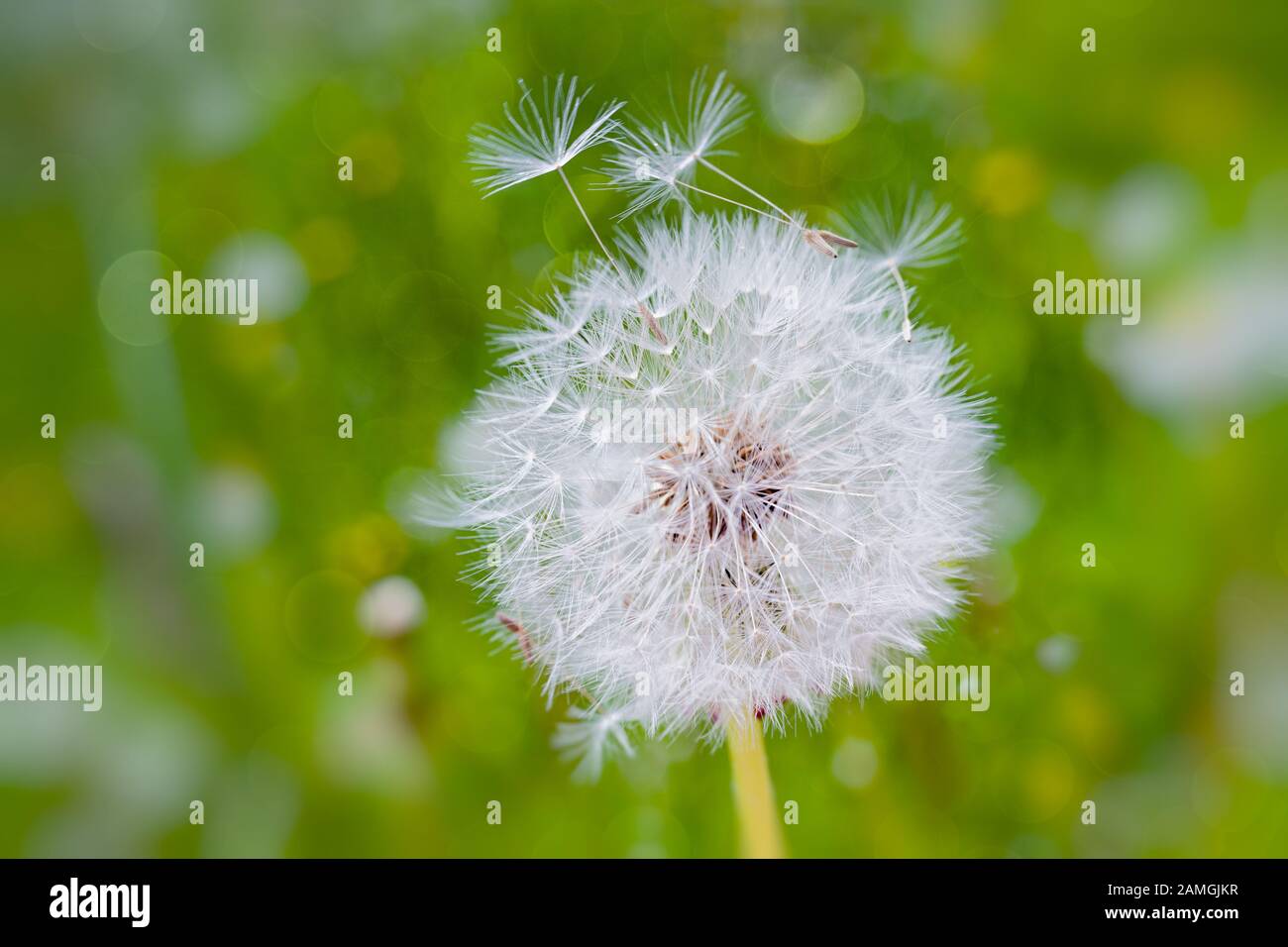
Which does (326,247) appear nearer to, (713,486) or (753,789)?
(713,486)

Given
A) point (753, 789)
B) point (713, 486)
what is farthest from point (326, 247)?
point (753, 789)

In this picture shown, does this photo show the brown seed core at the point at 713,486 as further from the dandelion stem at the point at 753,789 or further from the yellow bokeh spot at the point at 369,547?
the yellow bokeh spot at the point at 369,547

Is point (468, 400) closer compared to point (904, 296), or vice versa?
point (904, 296)

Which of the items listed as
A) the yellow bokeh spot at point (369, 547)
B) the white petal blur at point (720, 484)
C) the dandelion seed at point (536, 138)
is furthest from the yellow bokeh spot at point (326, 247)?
the white petal blur at point (720, 484)

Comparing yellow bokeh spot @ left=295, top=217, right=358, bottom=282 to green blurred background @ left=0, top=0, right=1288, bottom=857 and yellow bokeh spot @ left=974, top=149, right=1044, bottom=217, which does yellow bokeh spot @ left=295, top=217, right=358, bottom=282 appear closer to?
green blurred background @ left=0, top=0, right=1288, bottom=857

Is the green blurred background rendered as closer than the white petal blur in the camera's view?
No

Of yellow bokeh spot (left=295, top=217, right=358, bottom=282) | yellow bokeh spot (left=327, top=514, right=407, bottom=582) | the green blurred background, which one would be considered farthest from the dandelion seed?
yellow bokeh spot (left=327, top=514, right=407, bottom=582)

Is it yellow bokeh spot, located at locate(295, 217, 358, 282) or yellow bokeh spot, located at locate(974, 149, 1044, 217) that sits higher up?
yellow bokeh spot, located at locate(974, 149, 1044, 217)

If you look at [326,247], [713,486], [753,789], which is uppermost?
[326,247]
